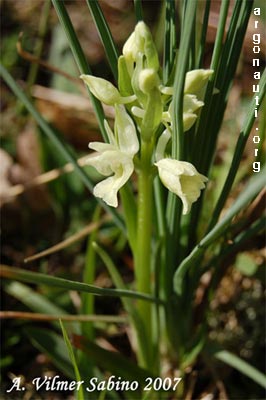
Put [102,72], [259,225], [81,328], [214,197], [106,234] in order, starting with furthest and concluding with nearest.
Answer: [102,72] → [106,234] → [214,197] → [81,328] → [259,225]

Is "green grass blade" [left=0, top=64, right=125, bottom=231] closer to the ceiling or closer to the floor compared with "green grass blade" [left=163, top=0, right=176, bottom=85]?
closer to the floor

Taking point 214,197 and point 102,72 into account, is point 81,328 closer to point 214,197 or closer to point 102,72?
point 214,197

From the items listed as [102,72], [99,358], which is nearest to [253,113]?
[99,358]

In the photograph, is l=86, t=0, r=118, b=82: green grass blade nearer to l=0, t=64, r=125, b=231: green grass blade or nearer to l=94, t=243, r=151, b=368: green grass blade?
l=0, t=64, r=125, b=231: green grass blade

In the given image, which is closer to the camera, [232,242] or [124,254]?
[232,242]

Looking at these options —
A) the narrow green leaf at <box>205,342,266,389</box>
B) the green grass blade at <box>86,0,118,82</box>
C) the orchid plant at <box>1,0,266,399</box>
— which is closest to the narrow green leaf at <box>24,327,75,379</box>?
the orchid plant at <box>1,0,266,399</box>

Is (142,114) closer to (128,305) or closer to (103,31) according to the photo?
(103,31)

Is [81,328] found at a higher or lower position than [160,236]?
lower
